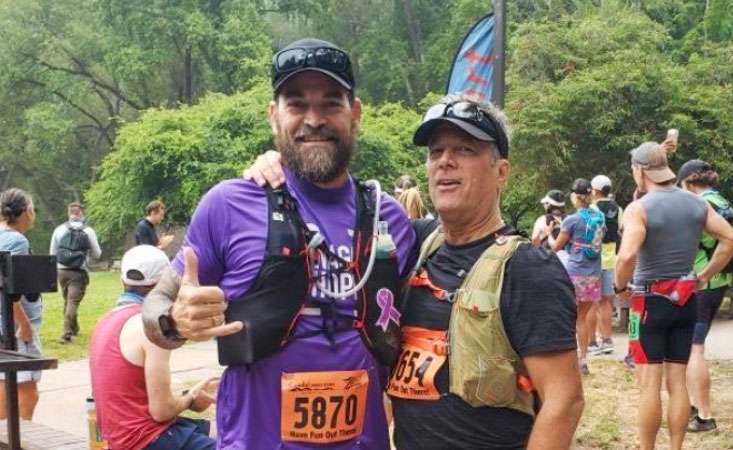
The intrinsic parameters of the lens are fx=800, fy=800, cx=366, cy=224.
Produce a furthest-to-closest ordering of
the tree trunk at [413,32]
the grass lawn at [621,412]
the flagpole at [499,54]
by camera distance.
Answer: the tree trunk at [413,32], the flagpole at [499,54], the grass lawn at [621,412]

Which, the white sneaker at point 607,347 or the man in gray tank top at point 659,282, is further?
the white sneaker at point 607,347

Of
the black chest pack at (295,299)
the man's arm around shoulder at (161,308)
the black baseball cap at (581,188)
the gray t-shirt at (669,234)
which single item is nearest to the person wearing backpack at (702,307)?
the gray t-shirt at (669,234)

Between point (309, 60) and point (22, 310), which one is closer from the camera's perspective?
point (309, 60)

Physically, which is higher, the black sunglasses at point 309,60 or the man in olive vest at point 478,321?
the black sunglasses at point 309,60

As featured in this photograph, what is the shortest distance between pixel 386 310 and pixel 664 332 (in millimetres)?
3056

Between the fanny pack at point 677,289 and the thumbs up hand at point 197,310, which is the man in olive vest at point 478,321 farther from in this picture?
the fanny pack at point 677,289

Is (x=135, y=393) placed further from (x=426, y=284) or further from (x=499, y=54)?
(x=499, y=54)

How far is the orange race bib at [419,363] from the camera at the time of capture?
235cm

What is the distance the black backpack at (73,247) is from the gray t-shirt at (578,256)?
6.56 m

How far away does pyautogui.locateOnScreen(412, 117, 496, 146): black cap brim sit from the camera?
93.3 inches

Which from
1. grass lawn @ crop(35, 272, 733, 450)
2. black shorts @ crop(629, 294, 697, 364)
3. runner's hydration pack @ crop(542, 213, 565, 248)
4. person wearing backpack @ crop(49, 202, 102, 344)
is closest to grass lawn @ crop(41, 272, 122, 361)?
grass lawn @ crop(35, 272, 733, 450)

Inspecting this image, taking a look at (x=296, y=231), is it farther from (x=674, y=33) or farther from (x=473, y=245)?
(x=674, y=33)

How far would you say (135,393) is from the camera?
3.88m

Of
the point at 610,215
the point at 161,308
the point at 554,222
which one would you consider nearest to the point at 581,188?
the point at 554,222
